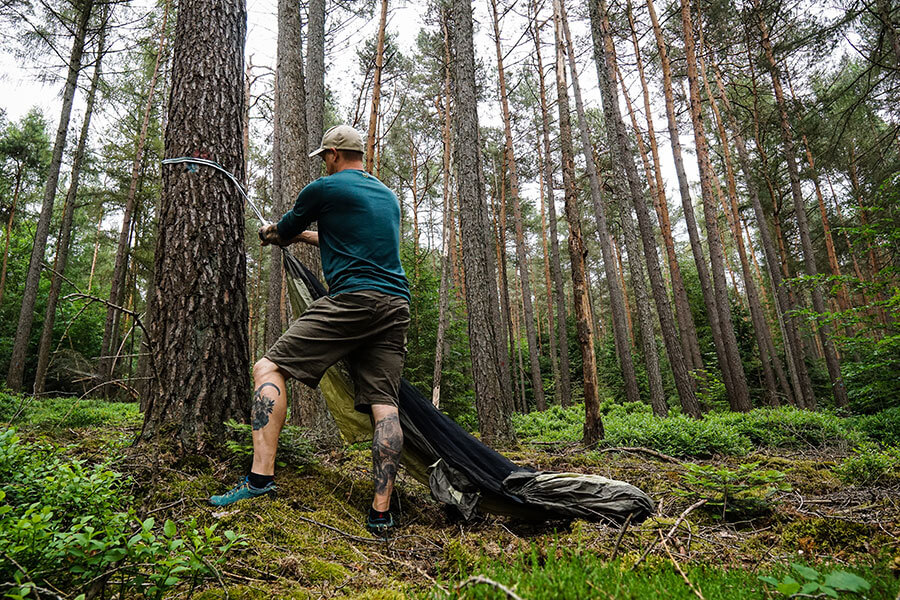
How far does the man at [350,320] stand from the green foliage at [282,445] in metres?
0.24

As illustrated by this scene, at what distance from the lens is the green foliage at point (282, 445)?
2.54 m

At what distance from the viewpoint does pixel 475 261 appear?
669cm

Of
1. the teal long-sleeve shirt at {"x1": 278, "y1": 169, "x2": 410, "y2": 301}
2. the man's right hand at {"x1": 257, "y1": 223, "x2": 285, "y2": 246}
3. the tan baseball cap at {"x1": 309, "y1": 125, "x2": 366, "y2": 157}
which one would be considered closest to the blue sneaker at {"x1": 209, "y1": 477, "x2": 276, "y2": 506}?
the teal long-sleeve shirt at {"x1": 278, "y1": 169, "x2": 410, "y2": 301}

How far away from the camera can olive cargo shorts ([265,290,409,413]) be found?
96.9 inches

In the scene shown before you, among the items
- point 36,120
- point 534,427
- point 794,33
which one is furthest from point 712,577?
point 36,120

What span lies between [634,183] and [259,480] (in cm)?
1190

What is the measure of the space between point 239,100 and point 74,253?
94.1 ft

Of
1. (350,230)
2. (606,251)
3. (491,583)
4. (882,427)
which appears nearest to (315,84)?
(350,230)

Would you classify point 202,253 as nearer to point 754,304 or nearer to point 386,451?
point 386,451

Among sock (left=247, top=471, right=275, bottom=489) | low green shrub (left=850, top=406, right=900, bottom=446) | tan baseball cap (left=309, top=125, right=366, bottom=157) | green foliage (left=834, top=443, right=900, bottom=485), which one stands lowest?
low green shrub (left=850, top=406, right=900, bottom=446)

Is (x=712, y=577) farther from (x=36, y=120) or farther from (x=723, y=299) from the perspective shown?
(x=36, y=120)

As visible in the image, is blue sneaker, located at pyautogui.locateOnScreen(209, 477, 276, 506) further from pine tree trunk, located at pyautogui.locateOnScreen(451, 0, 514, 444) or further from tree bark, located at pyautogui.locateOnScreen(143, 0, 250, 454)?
pine tree trunk, located at pyautogui.locateOnScreen(451, 0, 514, 444)

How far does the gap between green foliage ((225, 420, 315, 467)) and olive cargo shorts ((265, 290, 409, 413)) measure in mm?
519

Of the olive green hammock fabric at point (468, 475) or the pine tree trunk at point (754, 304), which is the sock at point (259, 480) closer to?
the olive green hammock fabric at point (468, 475)
